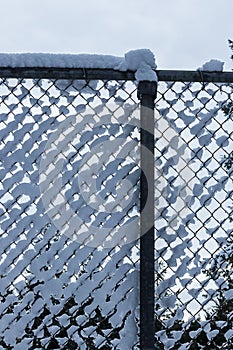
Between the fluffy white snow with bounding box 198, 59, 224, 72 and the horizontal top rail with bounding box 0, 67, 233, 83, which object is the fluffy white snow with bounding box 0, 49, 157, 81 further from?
the fluffy white snow with bounding box 198, 59, 224, 72

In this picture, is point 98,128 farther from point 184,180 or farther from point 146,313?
point 146,313

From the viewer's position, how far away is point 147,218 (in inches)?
98.7

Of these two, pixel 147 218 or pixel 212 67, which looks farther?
pixel 212 67

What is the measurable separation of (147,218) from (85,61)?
702mm

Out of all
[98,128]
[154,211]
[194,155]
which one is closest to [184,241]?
[154,211]

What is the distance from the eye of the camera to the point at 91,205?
2492 mm

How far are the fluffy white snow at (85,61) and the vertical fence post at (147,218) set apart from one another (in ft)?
0.30

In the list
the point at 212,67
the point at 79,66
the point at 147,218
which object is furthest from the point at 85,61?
the point at 147,218

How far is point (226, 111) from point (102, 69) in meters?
0.84

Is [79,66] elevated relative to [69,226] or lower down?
elevated

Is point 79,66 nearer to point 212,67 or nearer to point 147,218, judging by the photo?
point 212,67

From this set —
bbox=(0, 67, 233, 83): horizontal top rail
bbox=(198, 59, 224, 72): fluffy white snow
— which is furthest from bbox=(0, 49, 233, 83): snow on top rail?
bbox=(198, 59, 224, 72): fluffy white snow

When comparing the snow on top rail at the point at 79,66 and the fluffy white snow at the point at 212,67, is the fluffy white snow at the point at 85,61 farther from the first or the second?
the fluffy white snow at the point at 212,67

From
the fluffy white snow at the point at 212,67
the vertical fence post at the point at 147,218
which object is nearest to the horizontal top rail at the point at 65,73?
the vertical fence post at the point at 147,218
